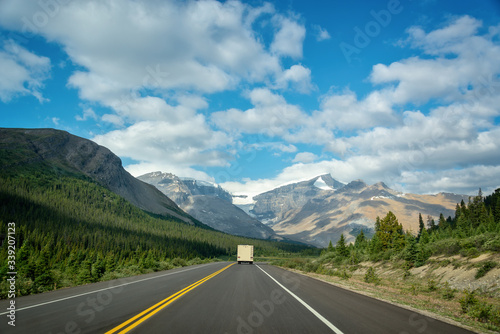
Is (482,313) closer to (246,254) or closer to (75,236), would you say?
(246,254)

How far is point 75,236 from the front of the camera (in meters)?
96.9

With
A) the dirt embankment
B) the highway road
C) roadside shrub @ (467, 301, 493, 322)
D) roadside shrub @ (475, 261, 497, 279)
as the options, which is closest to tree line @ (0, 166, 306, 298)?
the highway road

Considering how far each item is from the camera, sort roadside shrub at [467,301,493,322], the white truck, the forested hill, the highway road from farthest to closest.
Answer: the white truck
the forested hill
roadside shrub at [467,301,493,322]
the highway road

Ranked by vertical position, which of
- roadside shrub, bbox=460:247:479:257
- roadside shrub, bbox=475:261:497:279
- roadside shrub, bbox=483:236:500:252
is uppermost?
roadside shrub, bbox=483:236:500:252

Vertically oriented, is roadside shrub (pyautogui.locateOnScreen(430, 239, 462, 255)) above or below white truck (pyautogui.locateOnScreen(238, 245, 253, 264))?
above

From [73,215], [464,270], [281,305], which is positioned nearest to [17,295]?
[281,305]

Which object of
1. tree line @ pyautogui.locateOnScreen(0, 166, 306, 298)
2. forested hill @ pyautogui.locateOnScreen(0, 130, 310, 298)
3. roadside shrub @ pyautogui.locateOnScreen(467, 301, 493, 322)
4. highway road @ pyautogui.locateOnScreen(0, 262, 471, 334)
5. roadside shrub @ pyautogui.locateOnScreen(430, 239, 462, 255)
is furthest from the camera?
roadside shrub @ pyautogui.locateOnScreen(430, 239, 462, 255)

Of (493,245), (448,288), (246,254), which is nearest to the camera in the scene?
(448,288)

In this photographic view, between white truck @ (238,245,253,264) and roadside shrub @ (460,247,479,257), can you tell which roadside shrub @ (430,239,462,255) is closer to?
roadside shrub @ (460,247,479,257)

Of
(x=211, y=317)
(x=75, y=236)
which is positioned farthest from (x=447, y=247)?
(x=75, y=236)

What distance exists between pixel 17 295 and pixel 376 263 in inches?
1542

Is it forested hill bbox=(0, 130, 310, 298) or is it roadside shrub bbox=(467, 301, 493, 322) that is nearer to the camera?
roadside shrub bbox=(467, 301, 493, 322)

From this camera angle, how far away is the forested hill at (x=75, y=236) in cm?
2146

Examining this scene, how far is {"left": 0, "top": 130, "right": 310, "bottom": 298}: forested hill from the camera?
21.5 metres
